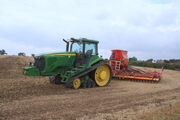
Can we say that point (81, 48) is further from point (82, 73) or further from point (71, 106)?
point (71, 106)

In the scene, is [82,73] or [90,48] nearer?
[82,73]

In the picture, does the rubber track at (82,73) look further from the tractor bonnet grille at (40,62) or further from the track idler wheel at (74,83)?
the tractor bonnet grille at (40,62)

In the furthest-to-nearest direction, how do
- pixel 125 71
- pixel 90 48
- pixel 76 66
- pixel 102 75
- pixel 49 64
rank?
pixel 125 71, pixel 102 75, pixel 90 48, pixel 76 66, pixel 49 64

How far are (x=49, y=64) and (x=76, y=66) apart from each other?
5.60ft

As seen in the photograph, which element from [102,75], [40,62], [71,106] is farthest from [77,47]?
[71,106]

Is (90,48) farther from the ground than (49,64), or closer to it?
farther from the ground

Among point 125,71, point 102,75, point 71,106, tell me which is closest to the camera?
point 71,106

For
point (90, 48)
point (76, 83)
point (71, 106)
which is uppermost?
point (90, 48)

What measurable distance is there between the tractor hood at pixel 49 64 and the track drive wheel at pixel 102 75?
1838mm

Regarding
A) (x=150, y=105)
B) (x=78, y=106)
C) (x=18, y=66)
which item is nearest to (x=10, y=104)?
(x=78, y=106)

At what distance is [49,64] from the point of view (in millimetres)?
9781

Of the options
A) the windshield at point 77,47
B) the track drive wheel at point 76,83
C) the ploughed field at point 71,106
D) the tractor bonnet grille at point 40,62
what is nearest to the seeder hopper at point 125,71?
the windshield at point 77,47

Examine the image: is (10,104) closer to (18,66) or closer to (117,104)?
(117,104)

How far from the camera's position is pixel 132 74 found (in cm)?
1494
